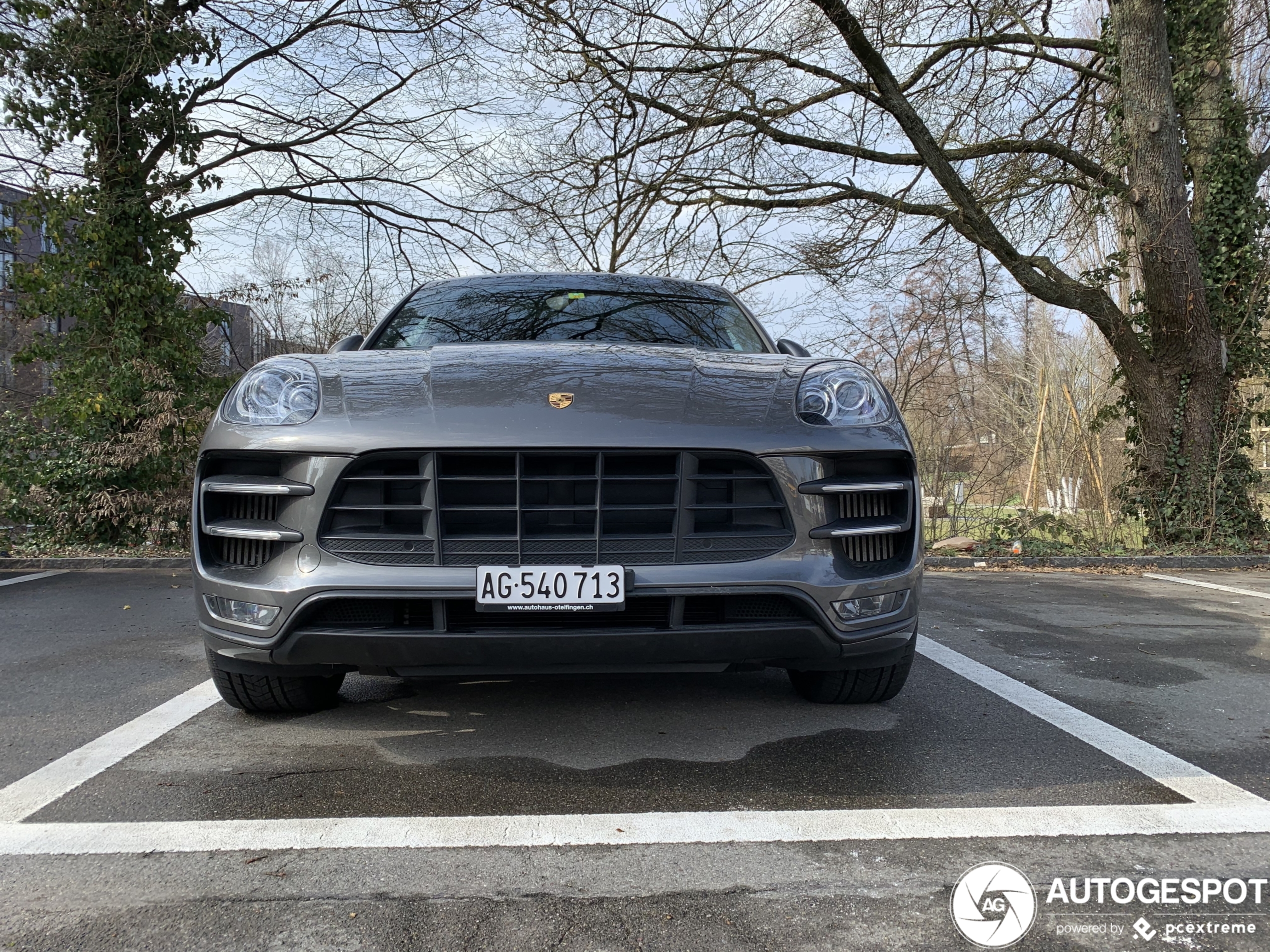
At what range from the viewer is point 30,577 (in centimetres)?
684

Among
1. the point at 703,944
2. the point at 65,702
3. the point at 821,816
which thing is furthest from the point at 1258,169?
the point at 65,702

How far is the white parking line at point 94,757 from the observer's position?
2.24 m

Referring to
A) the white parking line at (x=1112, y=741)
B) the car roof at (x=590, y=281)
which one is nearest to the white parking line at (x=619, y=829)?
the white parking line at (x=1112, y=741)

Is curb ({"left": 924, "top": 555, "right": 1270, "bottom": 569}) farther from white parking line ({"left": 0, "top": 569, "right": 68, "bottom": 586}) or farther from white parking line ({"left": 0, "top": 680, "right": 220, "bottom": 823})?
white parking line ({"left": 0, "top": 569, "right": 68, "bottom": 586})

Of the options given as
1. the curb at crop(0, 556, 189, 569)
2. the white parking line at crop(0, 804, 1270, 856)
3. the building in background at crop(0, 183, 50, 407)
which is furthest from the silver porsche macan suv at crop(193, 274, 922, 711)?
the building in background at crop(0, 183, 50, 407)

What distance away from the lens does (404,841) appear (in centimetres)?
198

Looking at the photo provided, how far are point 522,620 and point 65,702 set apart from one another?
2122mm

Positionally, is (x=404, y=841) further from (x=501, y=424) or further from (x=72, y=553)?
(x=72, y=553)

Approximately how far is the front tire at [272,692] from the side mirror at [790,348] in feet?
7.07

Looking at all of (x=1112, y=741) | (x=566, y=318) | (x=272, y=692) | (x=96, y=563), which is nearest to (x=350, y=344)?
(x=566, y=318)

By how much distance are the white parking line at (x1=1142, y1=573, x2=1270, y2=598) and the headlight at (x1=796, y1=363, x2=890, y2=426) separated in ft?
17.0

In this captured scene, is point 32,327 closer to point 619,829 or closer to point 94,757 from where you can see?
point 94,757

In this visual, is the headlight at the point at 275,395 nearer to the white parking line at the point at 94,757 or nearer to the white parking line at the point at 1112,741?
the white parking line at the point at 94,757

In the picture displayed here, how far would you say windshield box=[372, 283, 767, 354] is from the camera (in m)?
3.48
